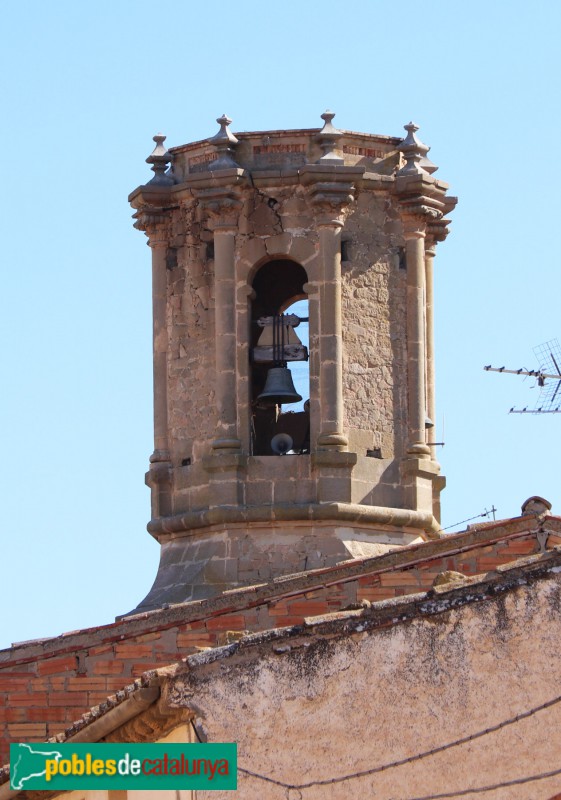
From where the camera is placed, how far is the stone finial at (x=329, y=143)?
3189cm

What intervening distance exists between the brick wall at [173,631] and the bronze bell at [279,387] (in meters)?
3.12

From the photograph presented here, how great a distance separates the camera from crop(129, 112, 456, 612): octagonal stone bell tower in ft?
103

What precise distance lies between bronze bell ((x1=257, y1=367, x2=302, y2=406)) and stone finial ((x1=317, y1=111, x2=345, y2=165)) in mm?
2223

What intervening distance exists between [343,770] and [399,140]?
1233cm

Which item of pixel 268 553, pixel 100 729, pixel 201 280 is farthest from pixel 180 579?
pixel 100 729

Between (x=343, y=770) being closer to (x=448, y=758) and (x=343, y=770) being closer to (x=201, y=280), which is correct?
(x=448, y=758)

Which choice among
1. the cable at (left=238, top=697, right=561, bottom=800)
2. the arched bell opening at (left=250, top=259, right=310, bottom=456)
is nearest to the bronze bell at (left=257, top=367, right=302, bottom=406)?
the arched bell opening at (left=250, top=259, right=310, bottom=456)

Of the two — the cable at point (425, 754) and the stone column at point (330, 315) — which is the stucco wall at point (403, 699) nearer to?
the cable at point (425, 754)

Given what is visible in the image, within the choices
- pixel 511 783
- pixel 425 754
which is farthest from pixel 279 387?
pixel 511 783

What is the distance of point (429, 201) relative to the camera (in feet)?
107

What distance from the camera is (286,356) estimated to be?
32.1 m

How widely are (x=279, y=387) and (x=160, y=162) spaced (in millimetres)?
2916
